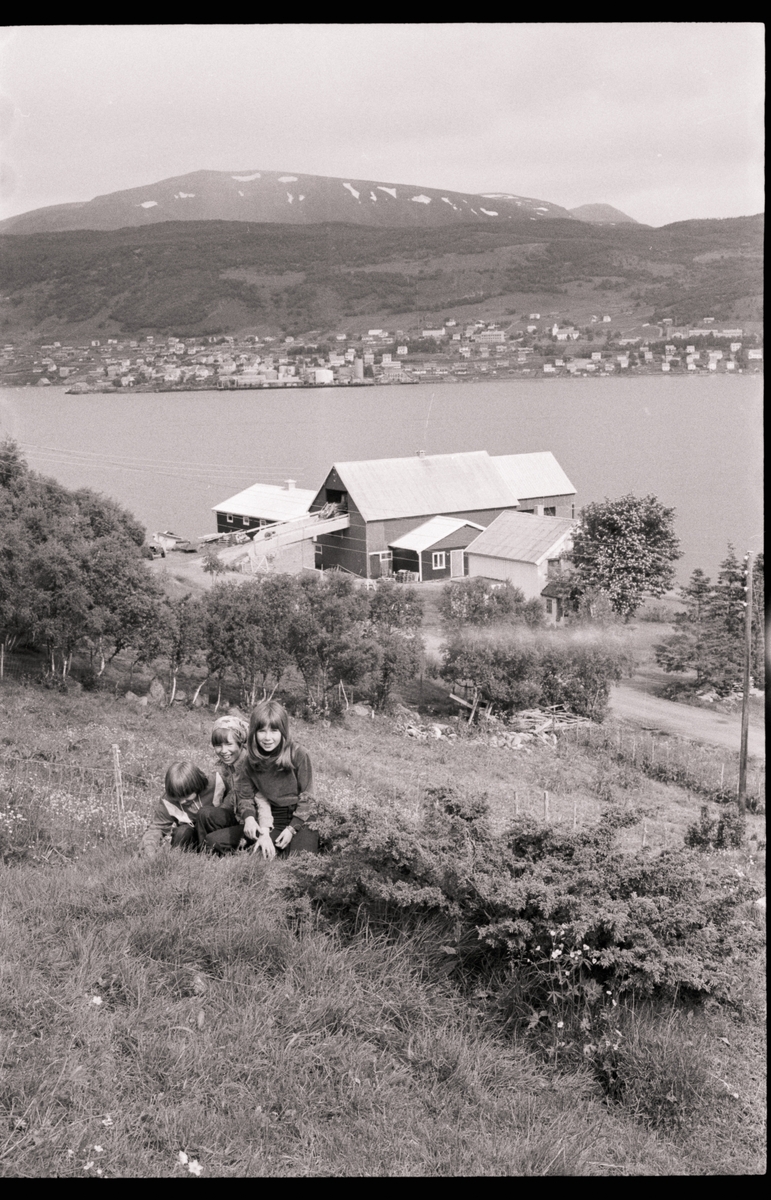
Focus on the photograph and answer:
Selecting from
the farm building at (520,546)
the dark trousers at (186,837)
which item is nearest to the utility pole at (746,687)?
the farm building at (520,546)

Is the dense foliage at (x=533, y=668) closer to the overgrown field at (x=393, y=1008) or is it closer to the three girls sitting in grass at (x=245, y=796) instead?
the three girls sitting in grass at (x=245, y=796)

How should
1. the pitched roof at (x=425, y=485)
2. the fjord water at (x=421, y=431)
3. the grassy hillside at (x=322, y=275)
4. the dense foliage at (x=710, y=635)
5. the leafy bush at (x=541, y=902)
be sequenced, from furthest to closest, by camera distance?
the dense foliage at (x=710, y=635) < the pitched roof at (x=425, y=485) < the grassy hillside at (x=322, y=275) < the fjord water at (x=421, y=431) < the leafy bush at (x=541, y=902)

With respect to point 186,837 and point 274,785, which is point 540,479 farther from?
point 186,837

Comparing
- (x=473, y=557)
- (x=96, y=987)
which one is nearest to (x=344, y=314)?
(x=473, y=557)

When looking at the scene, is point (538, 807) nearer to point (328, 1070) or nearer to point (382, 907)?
point (382, 907)

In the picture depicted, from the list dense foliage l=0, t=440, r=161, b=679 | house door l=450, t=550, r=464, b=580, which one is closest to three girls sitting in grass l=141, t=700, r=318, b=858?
house door l=450, t=550, r=464, b=580

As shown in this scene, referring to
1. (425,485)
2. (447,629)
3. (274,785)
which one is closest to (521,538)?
(425,485)

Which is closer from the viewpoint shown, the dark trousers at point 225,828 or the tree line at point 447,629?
the dark trousers at point 225,828
